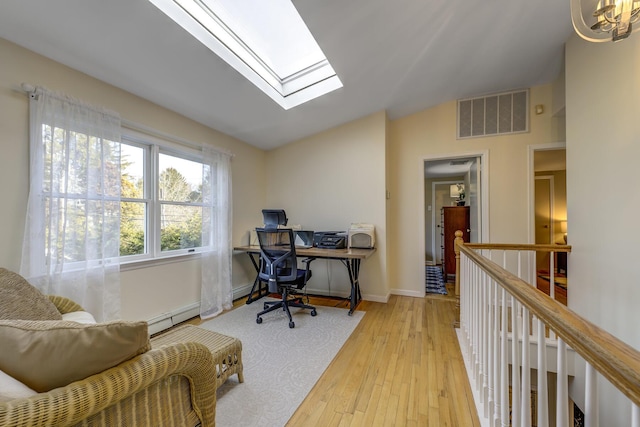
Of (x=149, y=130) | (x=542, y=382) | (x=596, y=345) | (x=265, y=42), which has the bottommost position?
(x=542, y=382)

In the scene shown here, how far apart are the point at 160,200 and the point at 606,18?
349cm

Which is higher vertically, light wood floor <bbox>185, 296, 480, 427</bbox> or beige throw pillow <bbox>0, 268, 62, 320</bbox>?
beige throw pillow <bbox>0, 268, 62, 320</bbox>

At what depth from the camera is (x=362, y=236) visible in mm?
3420

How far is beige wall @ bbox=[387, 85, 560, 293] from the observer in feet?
10.8

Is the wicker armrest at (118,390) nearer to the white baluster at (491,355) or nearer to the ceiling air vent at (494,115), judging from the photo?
the white baluster at (491,355)

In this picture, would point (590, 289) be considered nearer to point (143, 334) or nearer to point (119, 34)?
point (143, 334)

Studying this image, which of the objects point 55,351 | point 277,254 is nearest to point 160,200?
point 277,254

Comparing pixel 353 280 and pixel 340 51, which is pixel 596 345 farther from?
pixel 353 280

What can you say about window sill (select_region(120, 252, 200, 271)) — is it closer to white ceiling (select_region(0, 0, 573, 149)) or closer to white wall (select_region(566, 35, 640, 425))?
white ceiling (select_region(0, 0, 573, 149))

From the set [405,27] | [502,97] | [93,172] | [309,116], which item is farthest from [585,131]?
[93,172]

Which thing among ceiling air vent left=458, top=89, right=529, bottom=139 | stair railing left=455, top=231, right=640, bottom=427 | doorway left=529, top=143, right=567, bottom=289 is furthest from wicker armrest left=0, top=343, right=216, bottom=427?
doorway left=529, top=143, right=567, bottom=289

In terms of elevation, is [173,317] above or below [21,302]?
below

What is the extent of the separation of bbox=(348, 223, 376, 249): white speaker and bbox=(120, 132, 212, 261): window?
1.84 m

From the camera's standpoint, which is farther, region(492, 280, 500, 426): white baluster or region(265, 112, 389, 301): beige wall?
region(265, 112, 389, 301): beige wall
